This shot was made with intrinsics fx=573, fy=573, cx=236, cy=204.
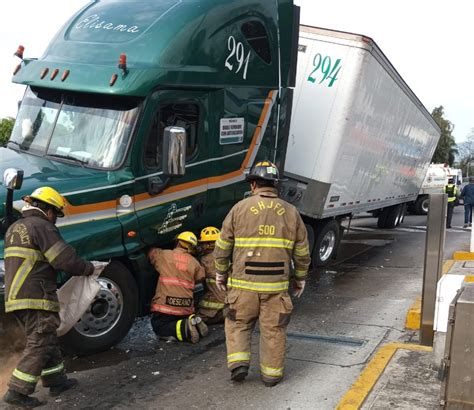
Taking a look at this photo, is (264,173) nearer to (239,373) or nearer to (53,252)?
(239,373)

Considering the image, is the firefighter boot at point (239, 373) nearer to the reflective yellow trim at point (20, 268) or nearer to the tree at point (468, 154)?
the reflective yellow trim at point (20, 268)

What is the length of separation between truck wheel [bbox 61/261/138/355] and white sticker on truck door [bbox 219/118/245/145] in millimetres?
1877

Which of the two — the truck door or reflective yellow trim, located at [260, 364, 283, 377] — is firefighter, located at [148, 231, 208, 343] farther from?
reflective yellow trim, located at [260, 364, 283, 377]

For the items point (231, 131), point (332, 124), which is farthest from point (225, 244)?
point (332, 124)

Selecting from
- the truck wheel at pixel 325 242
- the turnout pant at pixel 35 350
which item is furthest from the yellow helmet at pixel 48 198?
the truck wheel at pixel 325 242

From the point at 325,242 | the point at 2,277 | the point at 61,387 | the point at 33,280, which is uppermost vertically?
the point at 33,280

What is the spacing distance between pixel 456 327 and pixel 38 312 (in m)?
2.83

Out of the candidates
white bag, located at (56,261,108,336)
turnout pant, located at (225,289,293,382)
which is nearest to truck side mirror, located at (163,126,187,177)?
white bag, located at (56,261,108,336)

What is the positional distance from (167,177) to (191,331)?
4.98 feet

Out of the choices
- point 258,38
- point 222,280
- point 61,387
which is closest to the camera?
point 61,387

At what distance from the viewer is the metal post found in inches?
192

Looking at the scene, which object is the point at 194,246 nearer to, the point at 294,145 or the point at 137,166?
the point at 137,166

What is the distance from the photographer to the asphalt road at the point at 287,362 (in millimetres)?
4332

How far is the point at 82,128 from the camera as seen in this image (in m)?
5.46
